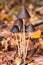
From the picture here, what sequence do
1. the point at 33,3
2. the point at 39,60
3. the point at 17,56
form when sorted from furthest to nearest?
the point at 33,3
the point at 17,56
the point at 39,60

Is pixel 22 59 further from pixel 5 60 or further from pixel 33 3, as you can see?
pixel 33 3

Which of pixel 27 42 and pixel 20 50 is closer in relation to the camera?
pixel 20 50

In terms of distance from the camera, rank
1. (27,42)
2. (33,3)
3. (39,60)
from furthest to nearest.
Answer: (33,3), (27,42), (39,60)

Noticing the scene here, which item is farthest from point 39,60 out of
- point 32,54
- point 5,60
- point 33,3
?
point 33,3

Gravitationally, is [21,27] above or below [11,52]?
above

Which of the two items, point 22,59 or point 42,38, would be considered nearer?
point 22,59

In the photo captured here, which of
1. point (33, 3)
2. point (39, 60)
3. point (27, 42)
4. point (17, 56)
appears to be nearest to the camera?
point (39, 60)

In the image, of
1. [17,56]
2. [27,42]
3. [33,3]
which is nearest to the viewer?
[17,56]

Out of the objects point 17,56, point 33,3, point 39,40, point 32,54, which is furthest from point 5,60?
point 33,3

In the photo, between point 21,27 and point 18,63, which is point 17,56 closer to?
point 18,63
